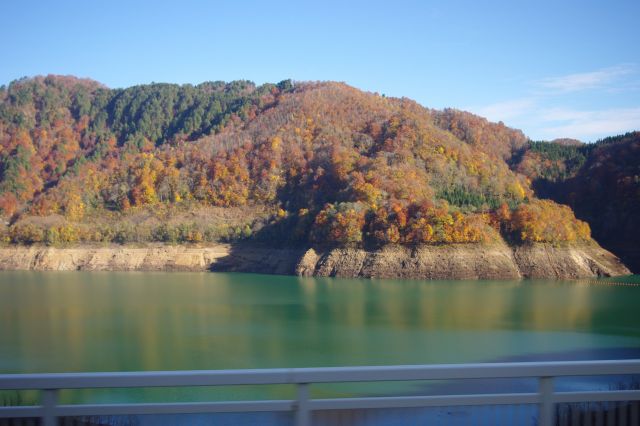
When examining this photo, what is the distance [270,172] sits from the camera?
231 ft

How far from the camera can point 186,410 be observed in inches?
150

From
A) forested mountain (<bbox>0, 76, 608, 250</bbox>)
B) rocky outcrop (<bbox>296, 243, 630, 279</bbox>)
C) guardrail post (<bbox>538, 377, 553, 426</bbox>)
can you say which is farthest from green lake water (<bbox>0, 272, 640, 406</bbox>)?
guardrail post (<bbox>538, 377, 553, 426</bbox>)

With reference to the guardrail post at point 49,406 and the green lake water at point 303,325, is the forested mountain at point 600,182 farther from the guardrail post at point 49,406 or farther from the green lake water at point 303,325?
the guardrail post at point 49,406

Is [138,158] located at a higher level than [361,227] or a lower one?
higher

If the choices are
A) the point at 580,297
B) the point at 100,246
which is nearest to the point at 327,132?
the point at 100,246

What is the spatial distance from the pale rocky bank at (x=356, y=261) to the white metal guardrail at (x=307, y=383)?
4345 centimetres

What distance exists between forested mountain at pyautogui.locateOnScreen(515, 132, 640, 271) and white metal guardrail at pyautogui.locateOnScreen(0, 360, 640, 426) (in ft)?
189

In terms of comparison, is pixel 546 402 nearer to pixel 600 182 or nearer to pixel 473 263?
pixel 473 263

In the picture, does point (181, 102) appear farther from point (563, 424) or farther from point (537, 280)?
point (563, 424)

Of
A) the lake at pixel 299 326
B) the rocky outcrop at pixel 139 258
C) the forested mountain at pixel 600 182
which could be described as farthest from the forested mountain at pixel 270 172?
the lake at pixel 299 326

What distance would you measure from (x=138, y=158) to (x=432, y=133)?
40.6 metres

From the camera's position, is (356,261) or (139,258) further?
(139,258)

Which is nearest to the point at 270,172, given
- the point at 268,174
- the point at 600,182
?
the point at 268,174

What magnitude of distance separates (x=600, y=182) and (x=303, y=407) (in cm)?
7145
